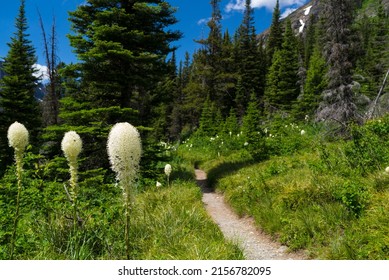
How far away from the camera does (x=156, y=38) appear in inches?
425

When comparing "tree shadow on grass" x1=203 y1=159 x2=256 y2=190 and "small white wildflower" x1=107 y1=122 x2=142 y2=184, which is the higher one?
"small white wildflower" x1=107 y1=122 x2=142 y2=184

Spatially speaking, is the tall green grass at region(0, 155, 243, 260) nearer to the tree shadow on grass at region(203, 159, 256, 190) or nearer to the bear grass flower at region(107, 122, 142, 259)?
the bear grass flower at region(107, 122, 142, 259)

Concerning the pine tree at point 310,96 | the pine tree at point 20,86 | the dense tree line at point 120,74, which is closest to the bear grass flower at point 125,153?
the dense tree line at point 120,74

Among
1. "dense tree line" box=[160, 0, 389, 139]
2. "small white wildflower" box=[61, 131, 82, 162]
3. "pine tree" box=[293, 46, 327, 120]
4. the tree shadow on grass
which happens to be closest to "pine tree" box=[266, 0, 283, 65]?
"dense tree line" box=[160, 0, 389, 139]

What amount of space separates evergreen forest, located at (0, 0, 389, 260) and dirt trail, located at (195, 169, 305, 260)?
0.18 meters

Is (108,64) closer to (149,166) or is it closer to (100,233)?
(149,166)

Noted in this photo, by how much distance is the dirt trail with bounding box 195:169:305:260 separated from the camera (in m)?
5.44

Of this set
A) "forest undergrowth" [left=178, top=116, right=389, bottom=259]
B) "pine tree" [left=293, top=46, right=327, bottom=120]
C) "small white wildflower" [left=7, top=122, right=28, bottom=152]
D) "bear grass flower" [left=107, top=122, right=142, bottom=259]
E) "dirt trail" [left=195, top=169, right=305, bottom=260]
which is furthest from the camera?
"pine tree" [left=293, top=46, right=327, bottom=120]

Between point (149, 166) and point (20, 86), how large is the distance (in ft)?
43.5

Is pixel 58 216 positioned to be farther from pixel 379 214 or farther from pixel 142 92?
pixel 142 92

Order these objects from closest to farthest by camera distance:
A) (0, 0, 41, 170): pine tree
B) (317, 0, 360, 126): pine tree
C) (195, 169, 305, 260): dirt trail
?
(195, 169, 305, 260): dirt trail < (317, 0, 360, 126): pine tree < (0, 0, 41, 170): pine tree

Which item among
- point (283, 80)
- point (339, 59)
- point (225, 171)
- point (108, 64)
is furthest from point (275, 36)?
point (108, 64)

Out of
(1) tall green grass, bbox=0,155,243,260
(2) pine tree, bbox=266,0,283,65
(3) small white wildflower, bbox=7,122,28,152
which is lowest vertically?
(1) tall green grass, bbox=0,155,243,260
